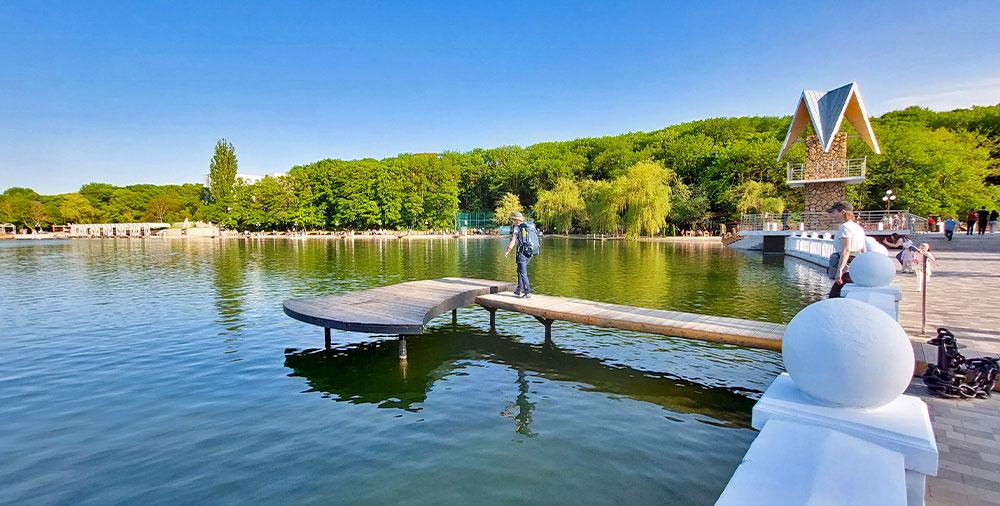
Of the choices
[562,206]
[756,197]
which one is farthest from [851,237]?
[562,206]

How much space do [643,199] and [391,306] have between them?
41370 mm

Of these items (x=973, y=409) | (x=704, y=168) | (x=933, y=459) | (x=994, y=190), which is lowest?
(x=973, y=409)

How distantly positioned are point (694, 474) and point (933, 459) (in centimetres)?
339

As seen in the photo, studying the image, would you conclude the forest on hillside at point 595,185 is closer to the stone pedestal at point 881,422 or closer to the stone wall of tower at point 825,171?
the stone wall of tower at point 825,171

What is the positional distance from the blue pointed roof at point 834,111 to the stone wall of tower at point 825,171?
0.73 meters

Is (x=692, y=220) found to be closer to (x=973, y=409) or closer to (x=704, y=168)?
(x=704, y=168)

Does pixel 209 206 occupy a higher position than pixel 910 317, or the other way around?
pixel 209 206

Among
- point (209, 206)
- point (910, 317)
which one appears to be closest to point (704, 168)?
point (910, 317)

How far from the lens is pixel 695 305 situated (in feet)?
43.6

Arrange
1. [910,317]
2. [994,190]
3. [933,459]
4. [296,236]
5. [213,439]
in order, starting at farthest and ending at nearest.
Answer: [296,236] < [994,190] < [910,317] < [213,439] < [933,459]

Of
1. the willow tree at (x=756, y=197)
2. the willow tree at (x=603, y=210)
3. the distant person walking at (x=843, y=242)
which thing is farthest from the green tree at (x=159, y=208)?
the distant person walking at (x=843, y=242)

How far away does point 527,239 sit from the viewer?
9.85 m

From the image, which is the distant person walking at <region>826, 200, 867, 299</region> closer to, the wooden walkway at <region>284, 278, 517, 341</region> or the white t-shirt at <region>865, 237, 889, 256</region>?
the white t-shirt at <region>865, 237, 889, 256</region>

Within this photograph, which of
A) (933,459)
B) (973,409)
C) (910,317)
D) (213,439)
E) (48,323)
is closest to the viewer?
(933,459)
